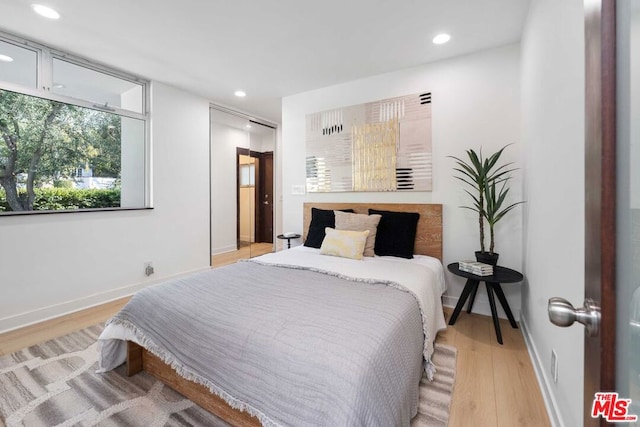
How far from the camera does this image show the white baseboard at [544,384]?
1352 mm

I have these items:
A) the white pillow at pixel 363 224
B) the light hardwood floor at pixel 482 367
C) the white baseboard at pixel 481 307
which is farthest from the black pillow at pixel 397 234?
the light hardwood floor at pixel 482 367

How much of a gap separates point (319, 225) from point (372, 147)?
1083 millimetres

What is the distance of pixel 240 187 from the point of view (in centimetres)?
460

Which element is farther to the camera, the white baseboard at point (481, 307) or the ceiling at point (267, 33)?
the white baseboard at point (481, 307)

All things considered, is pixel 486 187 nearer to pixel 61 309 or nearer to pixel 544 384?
pixel 544 384

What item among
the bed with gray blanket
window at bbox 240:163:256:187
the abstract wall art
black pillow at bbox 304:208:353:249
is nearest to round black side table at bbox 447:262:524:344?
the bed with gray blanket

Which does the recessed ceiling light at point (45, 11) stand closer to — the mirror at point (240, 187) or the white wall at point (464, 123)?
the mirror at point (240, 187)

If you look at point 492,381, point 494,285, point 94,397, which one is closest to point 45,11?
point 94,397

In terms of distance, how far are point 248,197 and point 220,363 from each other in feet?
12.0

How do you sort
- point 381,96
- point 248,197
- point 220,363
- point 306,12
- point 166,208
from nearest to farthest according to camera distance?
point 220,363 < point 306,12 < point 381,96 < point 166,208 < point 248,197

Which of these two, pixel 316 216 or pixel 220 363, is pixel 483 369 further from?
pixel 316 216

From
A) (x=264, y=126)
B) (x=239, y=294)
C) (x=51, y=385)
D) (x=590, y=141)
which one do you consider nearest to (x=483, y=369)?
(x=239, y=294)

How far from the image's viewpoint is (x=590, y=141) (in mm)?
542

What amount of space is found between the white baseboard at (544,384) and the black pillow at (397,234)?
3.54ft
